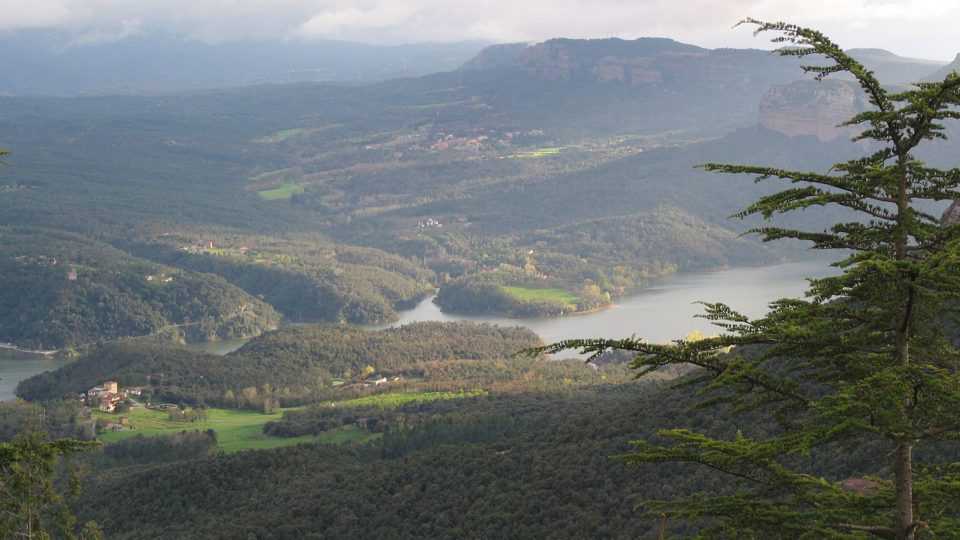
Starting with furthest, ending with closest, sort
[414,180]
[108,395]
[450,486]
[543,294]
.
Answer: [414,180] < [543,294] < [108,395] < [450,486]

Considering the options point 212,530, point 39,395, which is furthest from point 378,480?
point 39,395

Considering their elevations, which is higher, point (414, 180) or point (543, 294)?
point (414, 180)

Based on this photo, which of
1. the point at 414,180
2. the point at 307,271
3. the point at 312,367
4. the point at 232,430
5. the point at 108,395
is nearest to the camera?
the point at 232,430

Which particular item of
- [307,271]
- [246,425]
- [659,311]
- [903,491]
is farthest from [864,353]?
[307,271]

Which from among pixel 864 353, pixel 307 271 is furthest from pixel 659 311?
pixel 864 353

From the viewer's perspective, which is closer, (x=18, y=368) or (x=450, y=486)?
(x=450, y=486)

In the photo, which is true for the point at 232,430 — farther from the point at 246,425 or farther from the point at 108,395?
the point at 108,395

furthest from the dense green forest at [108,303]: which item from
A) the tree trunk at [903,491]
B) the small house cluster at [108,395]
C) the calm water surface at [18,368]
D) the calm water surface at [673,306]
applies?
the tree trunk at [903,491]

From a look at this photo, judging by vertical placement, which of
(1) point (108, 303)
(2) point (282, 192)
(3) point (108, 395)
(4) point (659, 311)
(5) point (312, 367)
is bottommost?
(1) point (108, 303)
